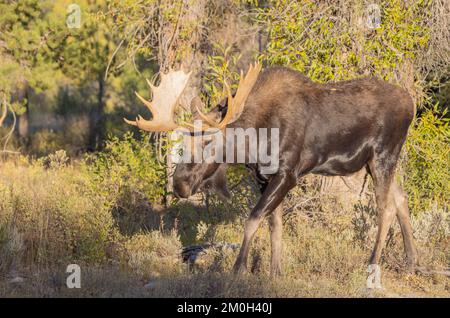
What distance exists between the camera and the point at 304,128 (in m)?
8.00

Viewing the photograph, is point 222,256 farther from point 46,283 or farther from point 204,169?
point 46,283

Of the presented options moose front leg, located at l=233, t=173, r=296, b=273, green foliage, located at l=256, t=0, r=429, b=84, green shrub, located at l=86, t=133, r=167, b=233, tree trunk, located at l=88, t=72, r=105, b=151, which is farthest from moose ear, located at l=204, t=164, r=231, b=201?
tree trunk, located at l=88, t=72, r=105, b=151

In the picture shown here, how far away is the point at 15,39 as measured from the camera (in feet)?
49.8

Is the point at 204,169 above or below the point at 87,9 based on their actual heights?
below

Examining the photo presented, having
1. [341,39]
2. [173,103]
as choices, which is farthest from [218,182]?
[341,39]

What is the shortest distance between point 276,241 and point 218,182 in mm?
935

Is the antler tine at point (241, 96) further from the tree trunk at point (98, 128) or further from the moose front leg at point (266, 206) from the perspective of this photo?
the tree trunk at point (98, 128)

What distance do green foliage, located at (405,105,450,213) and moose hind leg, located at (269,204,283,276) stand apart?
8.69 feet

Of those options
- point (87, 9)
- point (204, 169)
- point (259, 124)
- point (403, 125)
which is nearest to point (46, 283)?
point (204, 169)

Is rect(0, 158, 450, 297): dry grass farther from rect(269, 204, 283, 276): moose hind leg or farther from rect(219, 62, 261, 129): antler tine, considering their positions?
rect(219, 62, 261, 129): antler tine

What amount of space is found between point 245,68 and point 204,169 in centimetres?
695

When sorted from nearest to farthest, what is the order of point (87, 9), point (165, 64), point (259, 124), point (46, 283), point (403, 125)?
1. point (46, 283)
2. point (259, 124)
3. point (403, 125)
4. point (165, 64)
5. point (87, 9)

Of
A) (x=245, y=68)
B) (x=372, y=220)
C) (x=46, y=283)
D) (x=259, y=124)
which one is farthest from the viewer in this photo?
(x=245, y=68)

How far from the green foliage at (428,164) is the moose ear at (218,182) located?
3168 millimetres
